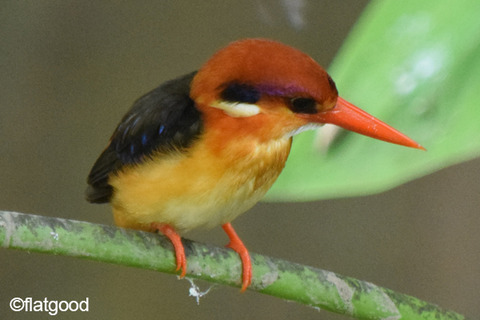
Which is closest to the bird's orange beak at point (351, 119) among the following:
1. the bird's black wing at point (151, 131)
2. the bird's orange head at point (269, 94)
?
the bird's orange head at point (269, 94)

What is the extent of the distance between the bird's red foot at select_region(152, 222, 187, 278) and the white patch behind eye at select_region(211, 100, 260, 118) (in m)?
0.17

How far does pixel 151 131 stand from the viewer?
0.95 meters

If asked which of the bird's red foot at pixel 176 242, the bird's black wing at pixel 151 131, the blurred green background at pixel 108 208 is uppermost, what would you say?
the blurred green background at pixel 108 208

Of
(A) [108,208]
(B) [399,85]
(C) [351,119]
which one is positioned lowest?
(B) [399,85]

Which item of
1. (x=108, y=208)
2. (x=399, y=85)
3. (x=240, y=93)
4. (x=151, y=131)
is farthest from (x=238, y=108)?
(x=108, y=208)

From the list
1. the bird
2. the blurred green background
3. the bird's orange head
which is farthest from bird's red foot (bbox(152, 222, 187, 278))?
the blurred green background

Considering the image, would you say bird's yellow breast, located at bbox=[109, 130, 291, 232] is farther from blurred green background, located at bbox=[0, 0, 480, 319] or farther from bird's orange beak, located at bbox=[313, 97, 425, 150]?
blurred green background, located at bbox=[0, 0, 480, 319]

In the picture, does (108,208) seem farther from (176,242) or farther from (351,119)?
(351,119)

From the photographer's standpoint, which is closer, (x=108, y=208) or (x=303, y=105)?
(x=303, y=105)

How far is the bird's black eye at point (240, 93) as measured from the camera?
0.81m

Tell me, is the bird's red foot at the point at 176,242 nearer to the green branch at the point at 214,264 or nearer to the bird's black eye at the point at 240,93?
the green branch at the point at 214,264

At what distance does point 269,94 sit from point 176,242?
0.22 m

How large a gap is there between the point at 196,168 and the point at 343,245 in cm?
144

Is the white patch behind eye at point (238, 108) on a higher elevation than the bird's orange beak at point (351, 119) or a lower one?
higher
